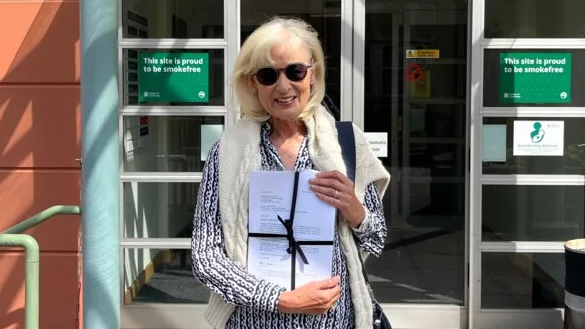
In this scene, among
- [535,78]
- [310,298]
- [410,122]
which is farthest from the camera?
[410,122]

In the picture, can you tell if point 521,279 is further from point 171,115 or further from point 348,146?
point 348,146

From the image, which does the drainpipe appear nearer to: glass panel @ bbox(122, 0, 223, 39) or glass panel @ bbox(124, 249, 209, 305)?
glass panel @ bbox(124, 249, 209, 305)

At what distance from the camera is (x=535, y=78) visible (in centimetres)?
523

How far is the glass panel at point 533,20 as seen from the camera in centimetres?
522

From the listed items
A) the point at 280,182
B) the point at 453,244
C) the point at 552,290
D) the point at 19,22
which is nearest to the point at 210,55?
the point at 19,22

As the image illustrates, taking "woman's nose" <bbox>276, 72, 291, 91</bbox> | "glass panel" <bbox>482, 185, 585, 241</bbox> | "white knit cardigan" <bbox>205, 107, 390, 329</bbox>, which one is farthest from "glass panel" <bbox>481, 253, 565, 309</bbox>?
"woman's nose" <bbox>276, 72, 291, 91</bbox>

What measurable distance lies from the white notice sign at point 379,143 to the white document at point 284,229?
362 cm

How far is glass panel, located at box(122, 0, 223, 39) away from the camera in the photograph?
5.24 meters

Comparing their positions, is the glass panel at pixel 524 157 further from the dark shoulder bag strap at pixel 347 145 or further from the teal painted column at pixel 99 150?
the dark shoulder bag strap at pixel 347 145

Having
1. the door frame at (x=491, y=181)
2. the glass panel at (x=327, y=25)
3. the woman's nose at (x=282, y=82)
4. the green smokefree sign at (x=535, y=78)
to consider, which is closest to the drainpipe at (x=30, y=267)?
the woman's nose at (x=282, y=82)

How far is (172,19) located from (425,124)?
84.8 inches

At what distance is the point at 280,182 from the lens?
1.90m

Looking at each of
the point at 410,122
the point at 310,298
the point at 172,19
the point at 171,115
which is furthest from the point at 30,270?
the point at 410,122

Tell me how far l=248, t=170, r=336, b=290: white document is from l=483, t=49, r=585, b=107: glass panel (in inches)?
145
